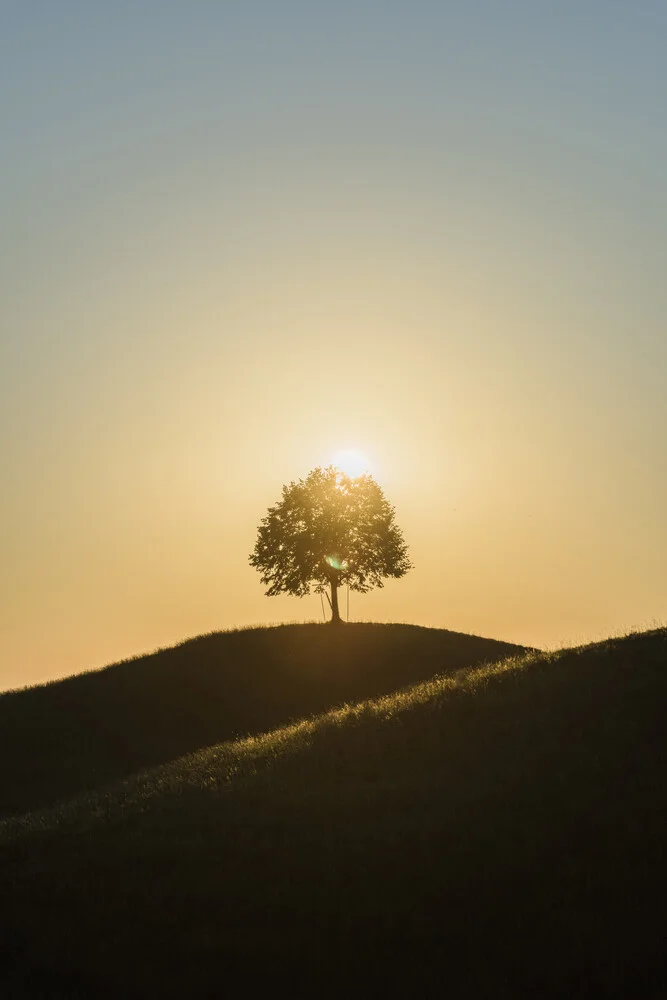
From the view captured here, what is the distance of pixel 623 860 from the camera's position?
1545 centimetres

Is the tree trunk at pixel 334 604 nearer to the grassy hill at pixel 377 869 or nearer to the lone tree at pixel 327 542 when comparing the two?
the lone tree at pixel 327 542

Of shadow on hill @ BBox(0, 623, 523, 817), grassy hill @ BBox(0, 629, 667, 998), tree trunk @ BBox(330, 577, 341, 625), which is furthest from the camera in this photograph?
tree trunk @ BBox(330, 577, 341, 625)

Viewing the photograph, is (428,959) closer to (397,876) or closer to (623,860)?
(397,876)

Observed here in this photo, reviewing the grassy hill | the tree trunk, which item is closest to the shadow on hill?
the tree trunk

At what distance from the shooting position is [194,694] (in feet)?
157

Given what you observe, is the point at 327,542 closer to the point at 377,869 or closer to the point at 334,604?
the point at 334,604

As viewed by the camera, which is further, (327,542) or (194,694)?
(327,542)

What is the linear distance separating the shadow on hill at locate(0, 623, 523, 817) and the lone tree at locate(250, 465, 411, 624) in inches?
212

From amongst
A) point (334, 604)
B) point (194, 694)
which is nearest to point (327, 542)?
point (334, 604)

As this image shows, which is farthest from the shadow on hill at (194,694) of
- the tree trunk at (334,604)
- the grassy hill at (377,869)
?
the grassy hill at (377,869)

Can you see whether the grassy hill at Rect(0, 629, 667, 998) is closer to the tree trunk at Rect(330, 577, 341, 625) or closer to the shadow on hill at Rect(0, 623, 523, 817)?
the shadow on hill at Rect(0, 623, 523, 817)

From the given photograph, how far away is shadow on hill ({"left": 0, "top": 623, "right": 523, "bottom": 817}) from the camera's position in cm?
4047

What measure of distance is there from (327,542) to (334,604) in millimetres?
4547

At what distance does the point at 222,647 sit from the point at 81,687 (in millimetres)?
9221
